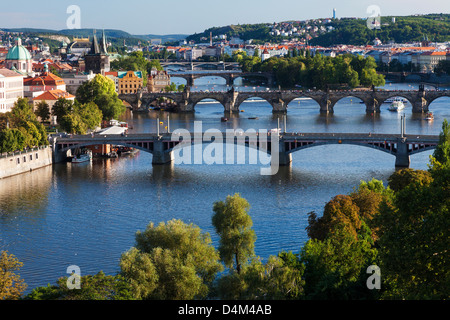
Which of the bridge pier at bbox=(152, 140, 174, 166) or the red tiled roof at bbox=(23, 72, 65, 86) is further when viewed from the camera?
the red tiled roof at bbox=(23, 72, 65, 86)

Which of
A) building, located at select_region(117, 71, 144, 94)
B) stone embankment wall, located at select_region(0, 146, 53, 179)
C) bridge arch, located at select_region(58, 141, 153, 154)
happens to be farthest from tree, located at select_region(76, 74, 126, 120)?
stone embankment wall, located at select_region(0, 146, 53, 179)

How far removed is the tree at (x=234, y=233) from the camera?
61.3 ft

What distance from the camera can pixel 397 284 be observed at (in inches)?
542

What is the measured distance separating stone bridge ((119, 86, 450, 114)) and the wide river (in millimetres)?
20016

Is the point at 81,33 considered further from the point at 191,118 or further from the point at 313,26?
the point at 191,118

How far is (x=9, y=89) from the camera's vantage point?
157 feet

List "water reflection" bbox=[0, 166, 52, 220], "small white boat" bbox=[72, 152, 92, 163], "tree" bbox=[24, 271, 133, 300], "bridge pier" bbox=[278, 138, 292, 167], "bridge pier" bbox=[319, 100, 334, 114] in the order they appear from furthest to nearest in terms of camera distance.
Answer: "bridge pier" bbox=[319, 100, 334, 114]
"small white boat" bbox=[72, 152, 92, 163]
"bridge pier" bbox=[278, 138, 292, 167]
"water reflection" bbox=[0, 166, 52, 220]
"tree" bbox=[24, 271, 133, 300]

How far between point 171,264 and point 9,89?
33.8 meters

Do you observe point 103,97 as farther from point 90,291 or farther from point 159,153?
point 90,291

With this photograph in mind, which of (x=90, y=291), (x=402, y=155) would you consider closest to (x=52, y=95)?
(x=402, y=155)

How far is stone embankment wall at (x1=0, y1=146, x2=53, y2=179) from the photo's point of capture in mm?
32469

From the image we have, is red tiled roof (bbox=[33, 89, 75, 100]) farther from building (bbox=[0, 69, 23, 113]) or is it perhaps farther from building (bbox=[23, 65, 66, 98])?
building (bbox=[0, 69, 23, 113])

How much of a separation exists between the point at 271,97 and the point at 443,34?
Answer: 89572mm
